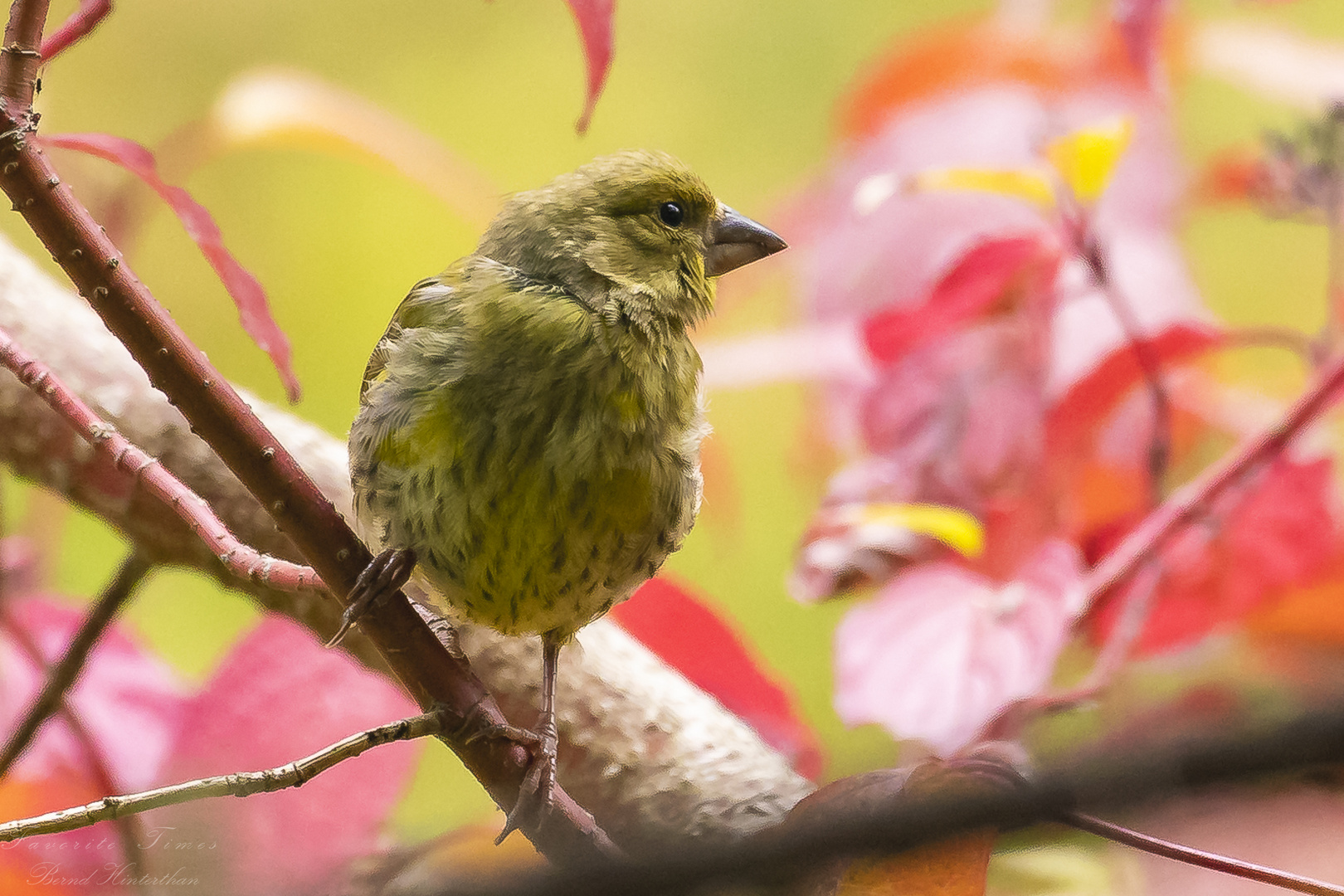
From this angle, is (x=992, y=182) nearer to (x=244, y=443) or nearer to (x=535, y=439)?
(x=535, y=439)

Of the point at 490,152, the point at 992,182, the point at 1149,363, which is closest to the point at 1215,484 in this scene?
the point at 1149,363

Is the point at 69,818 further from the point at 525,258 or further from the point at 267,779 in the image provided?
the point at 525,258

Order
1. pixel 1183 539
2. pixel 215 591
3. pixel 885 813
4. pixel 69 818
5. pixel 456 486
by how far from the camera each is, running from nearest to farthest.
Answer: pixel 885 813 < pixel 69 818 < pixel 456 486 < pixel 1183 539 < pixel 215 591

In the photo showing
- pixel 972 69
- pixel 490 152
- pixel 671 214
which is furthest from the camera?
pixel 490 152

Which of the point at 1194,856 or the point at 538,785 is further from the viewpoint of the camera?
the point at 538,785

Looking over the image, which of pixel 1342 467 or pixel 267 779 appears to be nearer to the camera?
pixel 267 779

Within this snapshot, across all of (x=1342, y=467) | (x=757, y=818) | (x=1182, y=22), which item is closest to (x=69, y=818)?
(x=757, y=818)

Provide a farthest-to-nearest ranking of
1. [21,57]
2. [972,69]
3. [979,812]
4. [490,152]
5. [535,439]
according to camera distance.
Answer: [490,152] < [972,69] < [535,439] < [21,57] < [979,812]
